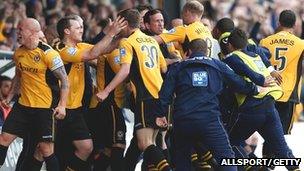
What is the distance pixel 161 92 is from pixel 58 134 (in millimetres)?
1832

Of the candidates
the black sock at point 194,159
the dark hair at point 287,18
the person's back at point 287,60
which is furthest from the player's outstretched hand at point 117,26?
the dark hair at point 287,18

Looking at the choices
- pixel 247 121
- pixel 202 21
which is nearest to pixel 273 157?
pixel 247 121

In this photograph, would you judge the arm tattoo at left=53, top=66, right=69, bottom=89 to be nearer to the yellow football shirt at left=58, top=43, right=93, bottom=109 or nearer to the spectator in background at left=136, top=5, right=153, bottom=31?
the yellow football shirt at left=58, top=43, right=93, bottom=109

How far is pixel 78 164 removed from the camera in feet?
49.9

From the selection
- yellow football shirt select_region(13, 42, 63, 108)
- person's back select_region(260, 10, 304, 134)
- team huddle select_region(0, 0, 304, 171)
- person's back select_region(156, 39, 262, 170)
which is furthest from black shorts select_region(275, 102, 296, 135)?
yellow football shirt select_region(13, 42, 63, 108)

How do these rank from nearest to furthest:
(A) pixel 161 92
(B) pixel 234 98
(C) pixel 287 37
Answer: (A) pixel 161 92, (B) pixel 234 98, (C) pixel 287 37

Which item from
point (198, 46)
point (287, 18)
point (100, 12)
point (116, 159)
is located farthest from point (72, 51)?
point (100, 12)

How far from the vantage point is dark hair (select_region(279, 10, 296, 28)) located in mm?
16438

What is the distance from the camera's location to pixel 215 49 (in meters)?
16.0

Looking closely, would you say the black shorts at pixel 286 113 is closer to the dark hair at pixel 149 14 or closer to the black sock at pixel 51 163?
the dark hair at pixel 149 14

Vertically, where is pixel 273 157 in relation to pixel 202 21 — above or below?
below

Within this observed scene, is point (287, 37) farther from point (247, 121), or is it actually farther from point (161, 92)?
point (161, 92)

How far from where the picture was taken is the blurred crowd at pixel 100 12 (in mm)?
22359

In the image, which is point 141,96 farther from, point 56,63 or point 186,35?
point 186,35
